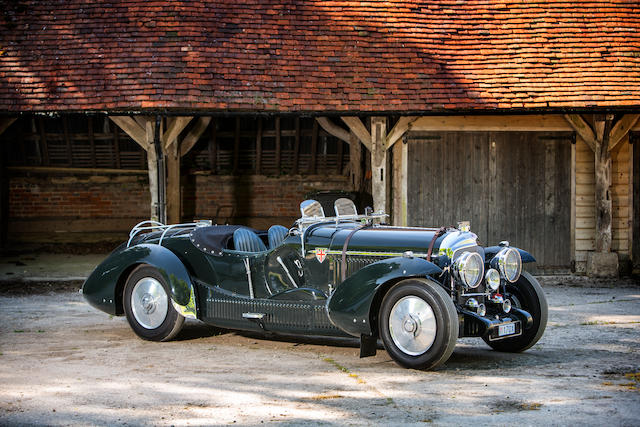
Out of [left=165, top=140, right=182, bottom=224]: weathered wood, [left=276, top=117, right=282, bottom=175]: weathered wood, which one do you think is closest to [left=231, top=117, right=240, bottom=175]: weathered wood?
[left=276, top=117, right=282, bottom=175]: weathered wood

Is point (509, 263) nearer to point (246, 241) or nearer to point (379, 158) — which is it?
point (246, 241)

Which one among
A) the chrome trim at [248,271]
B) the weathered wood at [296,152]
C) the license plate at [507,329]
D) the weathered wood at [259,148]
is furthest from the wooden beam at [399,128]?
the license plate at [507,329]

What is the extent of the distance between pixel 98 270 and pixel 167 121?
6258mm

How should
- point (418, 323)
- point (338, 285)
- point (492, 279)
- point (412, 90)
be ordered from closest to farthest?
point (418, 323) → point (492, 279) → point (338, 285) → point (412, 90)

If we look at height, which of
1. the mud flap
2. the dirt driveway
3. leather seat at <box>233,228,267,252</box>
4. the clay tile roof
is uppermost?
the clay tile roof

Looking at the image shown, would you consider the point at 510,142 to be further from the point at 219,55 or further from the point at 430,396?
the point at 430,396

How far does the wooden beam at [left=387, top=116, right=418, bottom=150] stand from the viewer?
14.1 m

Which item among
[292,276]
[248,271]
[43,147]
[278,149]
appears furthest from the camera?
[278,149]

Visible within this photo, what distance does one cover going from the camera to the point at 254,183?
18812 mm

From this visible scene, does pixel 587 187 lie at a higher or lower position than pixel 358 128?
lower

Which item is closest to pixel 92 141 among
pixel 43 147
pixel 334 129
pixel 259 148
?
pixel 43 147

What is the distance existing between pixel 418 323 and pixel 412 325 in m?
0.05

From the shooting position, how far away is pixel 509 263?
284 inches

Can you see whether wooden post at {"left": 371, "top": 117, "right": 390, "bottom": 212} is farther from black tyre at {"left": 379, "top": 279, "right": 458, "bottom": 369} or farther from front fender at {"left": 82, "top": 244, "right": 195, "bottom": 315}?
black tyre at {"left": 379, "top": 279, "right": 458, "bottom": 369}
